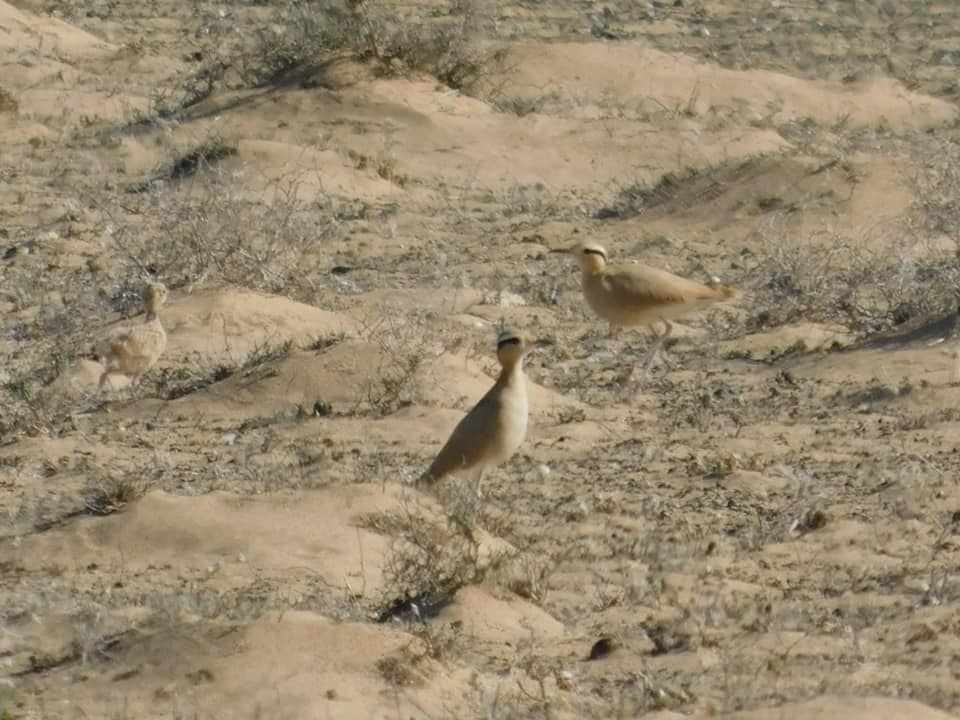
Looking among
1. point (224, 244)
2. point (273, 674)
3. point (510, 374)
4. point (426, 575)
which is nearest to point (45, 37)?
point (224, 244)

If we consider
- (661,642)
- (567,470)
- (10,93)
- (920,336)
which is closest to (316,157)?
(10,93)

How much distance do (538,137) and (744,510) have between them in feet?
28.1

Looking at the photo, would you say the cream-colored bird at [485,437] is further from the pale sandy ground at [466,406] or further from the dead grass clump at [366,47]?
the dead grass clump at [366,47]

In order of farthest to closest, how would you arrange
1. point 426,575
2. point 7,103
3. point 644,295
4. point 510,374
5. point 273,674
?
point 7,103 < point 644,295 < point 510,374 < point 426,575 < point 273,674

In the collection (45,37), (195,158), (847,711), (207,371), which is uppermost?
(847,711)

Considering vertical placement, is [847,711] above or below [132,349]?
above

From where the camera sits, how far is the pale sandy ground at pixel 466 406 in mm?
6320

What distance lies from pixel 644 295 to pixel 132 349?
262 centimetres

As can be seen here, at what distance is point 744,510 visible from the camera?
8.52 meters

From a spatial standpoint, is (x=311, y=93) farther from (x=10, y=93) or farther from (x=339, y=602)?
(x=339, y=602)

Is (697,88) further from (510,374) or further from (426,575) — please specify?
(426,575)

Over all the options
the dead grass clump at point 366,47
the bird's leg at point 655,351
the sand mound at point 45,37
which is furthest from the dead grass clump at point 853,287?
the sand mound at point 45,37

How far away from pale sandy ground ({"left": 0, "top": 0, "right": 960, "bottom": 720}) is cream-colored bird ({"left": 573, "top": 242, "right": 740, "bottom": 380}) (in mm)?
351

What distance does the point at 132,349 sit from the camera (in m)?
9.91
